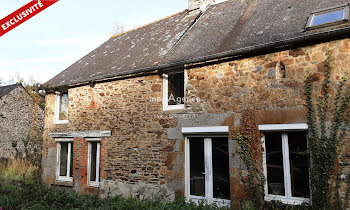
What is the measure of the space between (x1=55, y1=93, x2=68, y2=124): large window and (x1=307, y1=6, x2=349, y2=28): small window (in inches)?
335

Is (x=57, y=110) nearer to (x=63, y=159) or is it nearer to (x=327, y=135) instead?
(x=63, y=159)

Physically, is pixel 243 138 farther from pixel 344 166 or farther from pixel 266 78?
pixel 344 166

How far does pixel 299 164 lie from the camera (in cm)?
555

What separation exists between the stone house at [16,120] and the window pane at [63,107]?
7.18 metres

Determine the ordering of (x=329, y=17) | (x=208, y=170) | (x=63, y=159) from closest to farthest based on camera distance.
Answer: (x=329, y=17)
(x=208, y=170)
(x=63, y=159)

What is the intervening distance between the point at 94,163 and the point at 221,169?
4.50 m

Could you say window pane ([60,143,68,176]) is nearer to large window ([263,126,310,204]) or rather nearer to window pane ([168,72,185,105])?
window pane ([168,72,185,105])

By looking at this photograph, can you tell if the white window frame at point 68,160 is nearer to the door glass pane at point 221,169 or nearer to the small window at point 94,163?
the small window at point 94,163

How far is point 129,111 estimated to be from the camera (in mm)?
7941

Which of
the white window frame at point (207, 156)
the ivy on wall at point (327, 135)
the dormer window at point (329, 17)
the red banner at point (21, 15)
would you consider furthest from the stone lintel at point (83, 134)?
the dormer window at point (329, 17)

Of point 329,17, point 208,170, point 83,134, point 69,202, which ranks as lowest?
point 69,202

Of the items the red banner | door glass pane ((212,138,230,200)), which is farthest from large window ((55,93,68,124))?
door glass pane ((212,138,230,200))

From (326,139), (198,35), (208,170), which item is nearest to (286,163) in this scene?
(326,139)

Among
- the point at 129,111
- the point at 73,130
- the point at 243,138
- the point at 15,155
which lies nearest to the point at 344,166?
the point at 243,138
